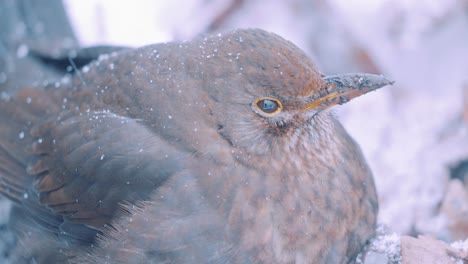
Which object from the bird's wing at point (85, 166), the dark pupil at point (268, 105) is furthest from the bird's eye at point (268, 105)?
the bird's wing at point (85, 166)

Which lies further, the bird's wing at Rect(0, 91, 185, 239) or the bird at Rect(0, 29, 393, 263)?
the bird's wing at Rect(0, 91, 185, 239)

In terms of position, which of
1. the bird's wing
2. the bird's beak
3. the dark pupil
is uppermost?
the bird's beak

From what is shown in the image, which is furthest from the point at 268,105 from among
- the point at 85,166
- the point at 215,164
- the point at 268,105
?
the point at 85,166

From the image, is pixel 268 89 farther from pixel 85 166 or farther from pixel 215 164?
pixel 85 166

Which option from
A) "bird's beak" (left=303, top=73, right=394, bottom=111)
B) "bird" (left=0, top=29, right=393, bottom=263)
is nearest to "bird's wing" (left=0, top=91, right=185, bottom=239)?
"bird" (left=0, top=29, right=393, bottom=263)

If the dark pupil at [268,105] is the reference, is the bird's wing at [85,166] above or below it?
A: below

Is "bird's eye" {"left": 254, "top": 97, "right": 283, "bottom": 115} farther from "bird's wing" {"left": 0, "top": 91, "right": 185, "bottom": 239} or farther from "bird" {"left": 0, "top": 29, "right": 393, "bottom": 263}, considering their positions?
"bird's wing" {"left": 0, "top": 91, "right": 185, "bottom": 239}

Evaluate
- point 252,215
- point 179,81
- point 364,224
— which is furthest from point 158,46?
point 364,224

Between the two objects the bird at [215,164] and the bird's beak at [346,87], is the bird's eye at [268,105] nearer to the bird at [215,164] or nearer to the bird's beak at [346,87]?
the bird at [215,164]
